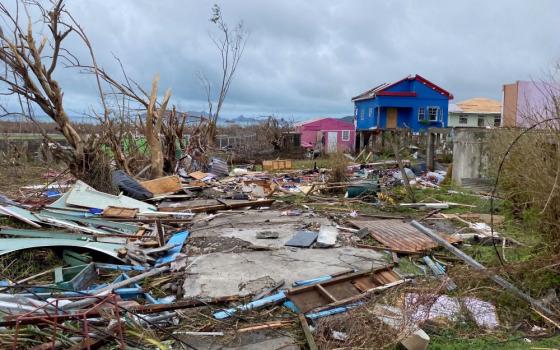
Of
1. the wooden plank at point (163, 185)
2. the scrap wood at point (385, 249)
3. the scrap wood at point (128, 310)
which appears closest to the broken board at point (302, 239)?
the scrap wood at point (385, 249)

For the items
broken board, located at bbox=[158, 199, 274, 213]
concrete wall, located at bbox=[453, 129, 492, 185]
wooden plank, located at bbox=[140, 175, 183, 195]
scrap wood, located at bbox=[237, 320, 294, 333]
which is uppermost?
concrete wall, located at bbox=[453, 129, 492, 185]

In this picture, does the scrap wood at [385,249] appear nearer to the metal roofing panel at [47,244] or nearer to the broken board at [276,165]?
the metal roofing panel at [47,244]

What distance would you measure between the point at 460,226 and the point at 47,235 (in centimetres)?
742

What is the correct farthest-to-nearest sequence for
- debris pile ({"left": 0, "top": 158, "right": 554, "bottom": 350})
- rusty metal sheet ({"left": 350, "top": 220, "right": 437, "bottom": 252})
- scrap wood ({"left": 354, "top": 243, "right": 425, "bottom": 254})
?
rusty metal sheet ({"left": 350, "top": 220, "right": 437, "bottom": 252})
scrap wood ({"left": 354, "top": 243, "right": 425, "bottom": 254})
debris pile ({"left": 0, "top": 158, "right": 554, "bottom": 350})

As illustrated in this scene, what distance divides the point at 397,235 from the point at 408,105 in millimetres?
27312

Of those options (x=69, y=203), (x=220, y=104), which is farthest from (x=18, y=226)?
(x=220, y=104)

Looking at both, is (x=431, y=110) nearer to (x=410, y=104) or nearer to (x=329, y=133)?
(x=410, y=104)

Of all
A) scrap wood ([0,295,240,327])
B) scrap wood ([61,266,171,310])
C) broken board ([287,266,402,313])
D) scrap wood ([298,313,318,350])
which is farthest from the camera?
broken board ([287,266,402,313])

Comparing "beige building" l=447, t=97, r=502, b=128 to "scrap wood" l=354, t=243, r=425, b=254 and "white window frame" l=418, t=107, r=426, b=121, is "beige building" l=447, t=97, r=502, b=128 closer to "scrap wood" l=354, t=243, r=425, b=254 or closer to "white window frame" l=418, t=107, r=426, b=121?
"white window frame" l=418, t=107, r=426, b=121

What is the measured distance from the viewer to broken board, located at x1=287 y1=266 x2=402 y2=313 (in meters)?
4.74

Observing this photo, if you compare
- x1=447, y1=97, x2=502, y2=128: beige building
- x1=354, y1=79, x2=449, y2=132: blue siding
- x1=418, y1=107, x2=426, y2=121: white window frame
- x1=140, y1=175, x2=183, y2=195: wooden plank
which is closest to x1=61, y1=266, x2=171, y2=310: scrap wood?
x1=140, y1=175, x2=183, y2=195: wooden plank

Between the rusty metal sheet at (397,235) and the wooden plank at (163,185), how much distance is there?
5.93m

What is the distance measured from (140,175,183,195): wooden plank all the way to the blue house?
22.1 m

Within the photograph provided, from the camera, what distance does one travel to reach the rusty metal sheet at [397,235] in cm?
698
